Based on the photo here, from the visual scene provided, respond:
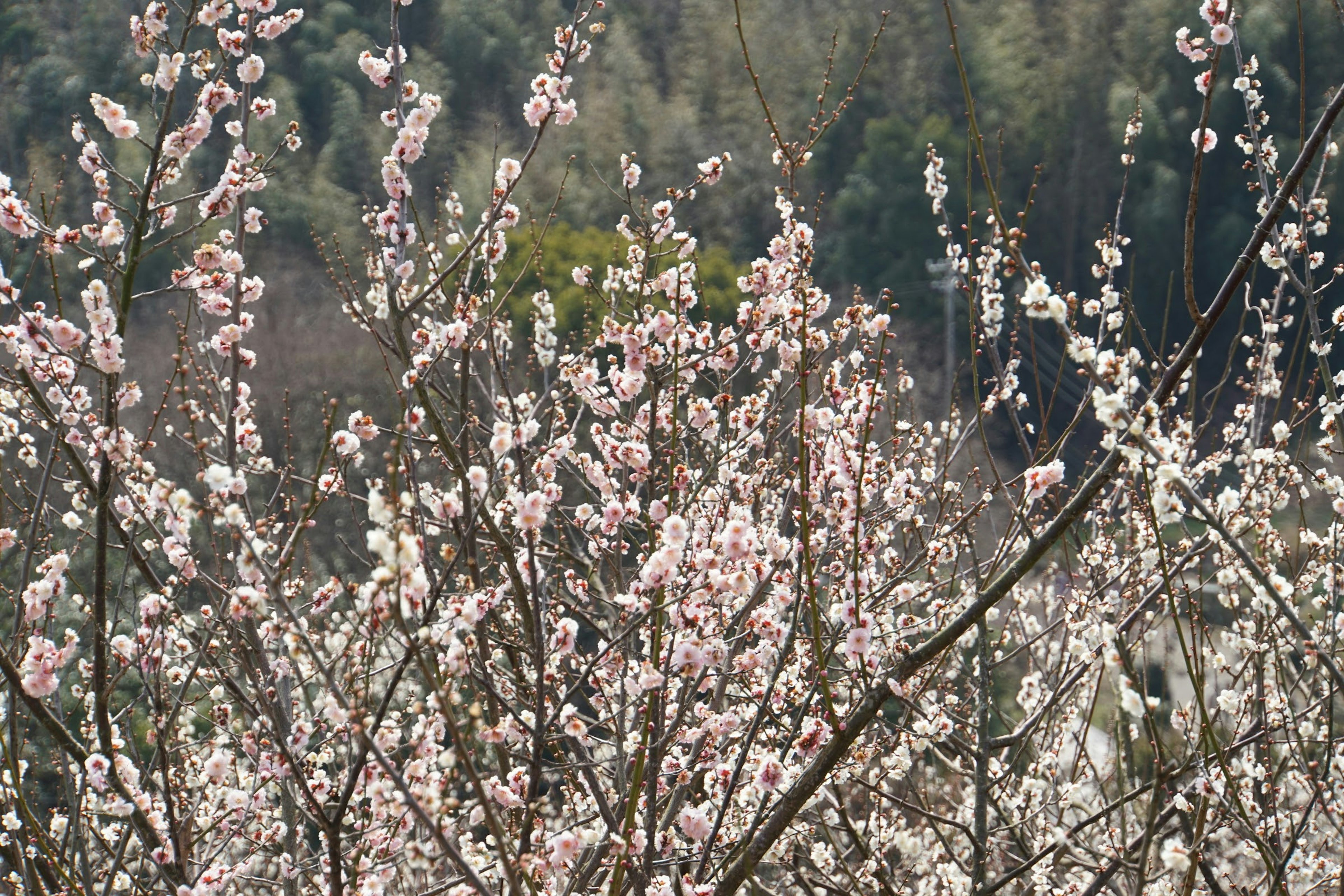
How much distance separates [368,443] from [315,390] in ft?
3.78

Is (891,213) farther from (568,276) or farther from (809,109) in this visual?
(568,276)

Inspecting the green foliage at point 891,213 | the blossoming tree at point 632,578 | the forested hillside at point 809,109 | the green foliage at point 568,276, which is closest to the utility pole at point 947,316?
the forested hillside at point 809,109

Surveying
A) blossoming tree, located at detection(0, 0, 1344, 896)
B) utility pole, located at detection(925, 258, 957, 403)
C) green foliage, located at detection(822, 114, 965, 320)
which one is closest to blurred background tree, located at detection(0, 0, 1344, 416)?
green foliage, located at detection(822, 114, 965, 320)

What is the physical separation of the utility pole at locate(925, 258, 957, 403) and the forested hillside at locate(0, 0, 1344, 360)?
0.76 ft

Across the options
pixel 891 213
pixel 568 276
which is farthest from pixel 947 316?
pixel 568 276

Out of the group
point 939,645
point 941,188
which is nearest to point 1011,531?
point 939,645

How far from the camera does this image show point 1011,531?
2.74 meters

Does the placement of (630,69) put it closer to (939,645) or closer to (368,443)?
(368,443)

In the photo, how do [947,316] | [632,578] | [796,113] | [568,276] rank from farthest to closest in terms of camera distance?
[796,113] < [947,316] < [568,276] < [632,578]

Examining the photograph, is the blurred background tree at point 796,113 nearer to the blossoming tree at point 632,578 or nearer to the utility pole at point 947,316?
the utility pole at point 947,316

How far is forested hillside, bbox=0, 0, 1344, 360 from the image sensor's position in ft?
54.8

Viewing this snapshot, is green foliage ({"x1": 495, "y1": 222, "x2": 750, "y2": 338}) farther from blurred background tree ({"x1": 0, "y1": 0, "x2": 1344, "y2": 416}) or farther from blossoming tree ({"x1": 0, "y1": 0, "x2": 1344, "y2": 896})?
blossoming tree ({"x1": 0, "y1": 0, "x2": 1344, "y2": 896})

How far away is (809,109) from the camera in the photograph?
751 inches

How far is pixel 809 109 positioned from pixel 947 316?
5914 mm
